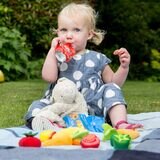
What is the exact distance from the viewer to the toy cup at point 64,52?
14.5 ft

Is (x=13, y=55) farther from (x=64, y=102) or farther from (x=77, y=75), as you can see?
(x=64, y=102)

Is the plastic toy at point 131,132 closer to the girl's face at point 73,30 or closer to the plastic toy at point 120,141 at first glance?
the plastic toy at point 120,141

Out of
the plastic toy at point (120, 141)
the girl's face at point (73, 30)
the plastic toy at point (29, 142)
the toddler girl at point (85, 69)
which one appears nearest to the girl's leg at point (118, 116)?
the toddler girl at point (85, 69)

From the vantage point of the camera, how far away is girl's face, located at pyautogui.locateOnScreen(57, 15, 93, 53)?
178 inches

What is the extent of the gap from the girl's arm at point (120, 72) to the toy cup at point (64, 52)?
298 mm

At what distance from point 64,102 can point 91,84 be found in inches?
14.2

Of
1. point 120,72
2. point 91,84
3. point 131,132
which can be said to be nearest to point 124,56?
point 120,72

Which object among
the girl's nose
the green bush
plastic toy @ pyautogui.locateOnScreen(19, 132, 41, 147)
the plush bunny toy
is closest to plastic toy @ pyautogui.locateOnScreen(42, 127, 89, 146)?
plastic toy @ pyautogui.locateOnScreen(19, 132, 41, 147)

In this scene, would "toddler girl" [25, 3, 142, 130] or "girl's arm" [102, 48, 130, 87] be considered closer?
"toddler girl" [25, 3, 142, 130]

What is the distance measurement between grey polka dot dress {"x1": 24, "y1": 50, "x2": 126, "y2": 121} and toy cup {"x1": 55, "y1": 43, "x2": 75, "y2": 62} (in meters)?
0.07

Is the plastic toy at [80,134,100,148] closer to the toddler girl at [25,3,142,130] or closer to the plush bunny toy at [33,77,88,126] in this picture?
the plush bunny toy at [33,77,88,126]

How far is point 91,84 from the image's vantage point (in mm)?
4465

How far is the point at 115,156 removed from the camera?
285 centimetres

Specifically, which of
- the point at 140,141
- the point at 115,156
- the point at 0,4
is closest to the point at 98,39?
the point at 140,141
